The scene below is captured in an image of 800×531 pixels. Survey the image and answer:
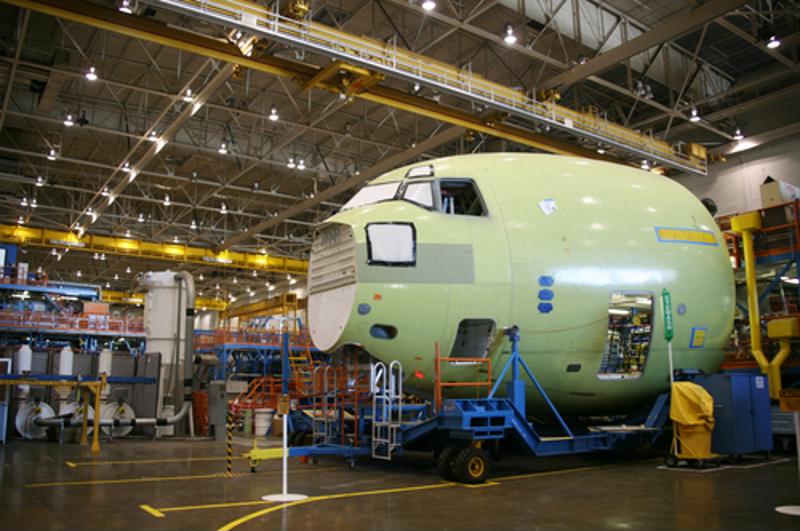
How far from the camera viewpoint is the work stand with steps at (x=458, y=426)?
38.9 ft

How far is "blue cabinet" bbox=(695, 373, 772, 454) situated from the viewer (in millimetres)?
13945

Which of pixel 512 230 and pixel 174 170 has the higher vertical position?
pixel 174 170

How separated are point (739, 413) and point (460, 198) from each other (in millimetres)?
7295

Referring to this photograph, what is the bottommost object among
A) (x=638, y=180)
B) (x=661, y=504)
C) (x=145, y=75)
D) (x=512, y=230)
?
(x=661, y=504)

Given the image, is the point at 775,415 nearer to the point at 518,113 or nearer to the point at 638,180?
the point at 638,180

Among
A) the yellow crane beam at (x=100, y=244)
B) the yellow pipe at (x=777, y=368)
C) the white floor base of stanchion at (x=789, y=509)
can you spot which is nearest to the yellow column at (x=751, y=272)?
the yellow pipe at (x=777, y=368)

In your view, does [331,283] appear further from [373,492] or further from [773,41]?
[773,41]

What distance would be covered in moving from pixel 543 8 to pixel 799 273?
42.9 feet

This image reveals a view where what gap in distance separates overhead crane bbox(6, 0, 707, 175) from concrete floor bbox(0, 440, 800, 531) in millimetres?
11544

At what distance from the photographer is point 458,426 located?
11.6 meters

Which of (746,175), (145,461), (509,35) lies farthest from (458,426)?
(746,175)

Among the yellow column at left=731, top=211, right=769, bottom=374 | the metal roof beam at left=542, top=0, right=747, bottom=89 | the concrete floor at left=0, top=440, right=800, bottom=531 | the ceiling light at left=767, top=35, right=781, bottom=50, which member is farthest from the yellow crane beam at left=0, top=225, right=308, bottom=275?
the yellow column at left=731, top=211, right=769, bottom=374

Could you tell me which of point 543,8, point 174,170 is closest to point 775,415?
point 543,8

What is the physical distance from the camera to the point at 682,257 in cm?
1444
